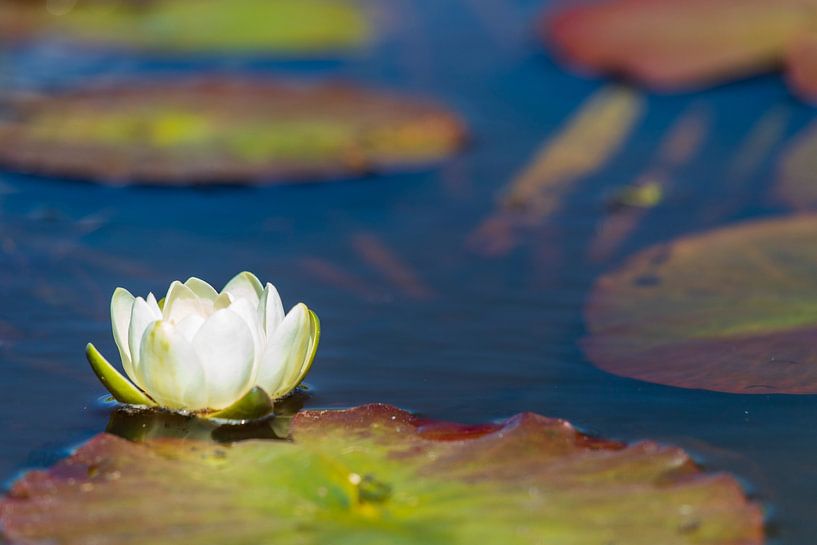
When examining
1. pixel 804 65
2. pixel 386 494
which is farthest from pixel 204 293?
pixel 804 65

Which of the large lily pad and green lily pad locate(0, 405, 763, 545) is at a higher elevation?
the large lily pad

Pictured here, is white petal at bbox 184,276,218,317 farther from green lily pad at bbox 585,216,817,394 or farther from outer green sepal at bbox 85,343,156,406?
green lily pad at bbox 585,216,817,394

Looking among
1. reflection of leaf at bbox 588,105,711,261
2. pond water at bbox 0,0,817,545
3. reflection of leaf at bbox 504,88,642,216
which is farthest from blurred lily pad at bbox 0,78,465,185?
reflection of leaf at bbox 588,105,711,261

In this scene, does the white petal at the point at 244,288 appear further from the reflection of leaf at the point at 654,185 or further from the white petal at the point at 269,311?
the reflection of leaf at the point at 654,185

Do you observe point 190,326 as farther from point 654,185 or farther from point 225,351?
point 654,185

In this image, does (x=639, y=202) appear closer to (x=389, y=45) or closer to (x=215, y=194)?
(x=215, y=194)

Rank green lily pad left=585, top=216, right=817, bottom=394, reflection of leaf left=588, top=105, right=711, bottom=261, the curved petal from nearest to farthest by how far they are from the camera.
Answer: the curved petal → green lily pad left=585, top=216, right=817, bottom=394 → reflection of leaf left=588, top=105, right=711, bottom=261
